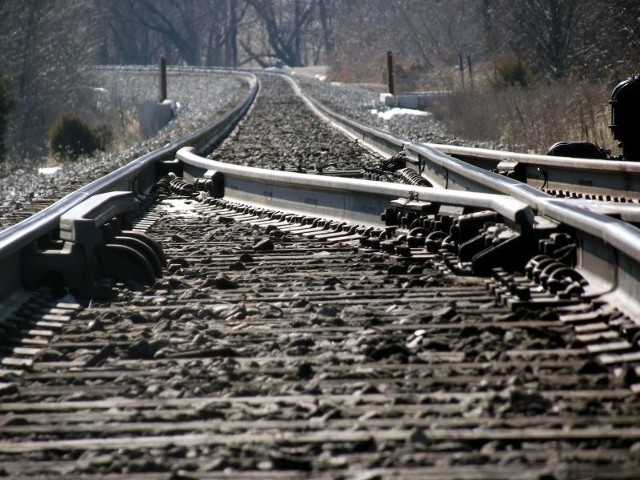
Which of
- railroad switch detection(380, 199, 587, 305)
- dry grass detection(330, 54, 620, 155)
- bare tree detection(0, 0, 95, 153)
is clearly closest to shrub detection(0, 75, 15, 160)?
bare tree detection(0, 0, 95, 153)

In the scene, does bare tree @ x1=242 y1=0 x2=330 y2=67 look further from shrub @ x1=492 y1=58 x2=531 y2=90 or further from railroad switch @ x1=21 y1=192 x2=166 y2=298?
railroad switch @ x1=21 y1=192 x2=166 y2=298

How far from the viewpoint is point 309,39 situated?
114 meters

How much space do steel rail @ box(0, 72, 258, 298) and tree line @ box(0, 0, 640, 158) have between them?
10953 millimetres

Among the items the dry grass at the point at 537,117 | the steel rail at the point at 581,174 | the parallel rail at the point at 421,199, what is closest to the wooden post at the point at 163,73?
the dry grass at the point at 537,117

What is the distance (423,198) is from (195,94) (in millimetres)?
46087

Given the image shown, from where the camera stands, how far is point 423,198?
26.8 ft

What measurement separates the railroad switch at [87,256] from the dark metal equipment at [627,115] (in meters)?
5.89

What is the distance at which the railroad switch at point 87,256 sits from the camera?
6.37 meters

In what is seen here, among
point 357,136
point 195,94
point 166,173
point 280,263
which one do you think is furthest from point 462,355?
point 195,94

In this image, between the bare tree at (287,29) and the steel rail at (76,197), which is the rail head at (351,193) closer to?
the steel rail at (76,197)

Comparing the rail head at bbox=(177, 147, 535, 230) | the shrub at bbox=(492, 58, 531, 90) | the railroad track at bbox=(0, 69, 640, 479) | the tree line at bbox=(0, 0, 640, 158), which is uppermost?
the tree line at bbox=(0, 0, 640, 158)

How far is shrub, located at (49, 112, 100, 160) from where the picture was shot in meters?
32.2

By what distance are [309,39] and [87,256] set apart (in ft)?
358

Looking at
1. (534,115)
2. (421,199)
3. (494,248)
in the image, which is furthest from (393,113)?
(494,248)
